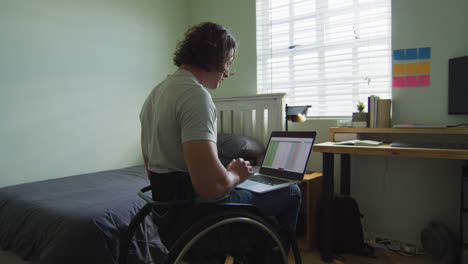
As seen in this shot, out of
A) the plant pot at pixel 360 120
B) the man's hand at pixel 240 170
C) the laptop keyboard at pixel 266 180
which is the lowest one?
the laptop keyboard at pixel 266 180

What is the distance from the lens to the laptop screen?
1498 millimetres

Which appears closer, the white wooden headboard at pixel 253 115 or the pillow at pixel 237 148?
the pillow at pixel 237 148

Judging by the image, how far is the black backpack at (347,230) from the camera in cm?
201

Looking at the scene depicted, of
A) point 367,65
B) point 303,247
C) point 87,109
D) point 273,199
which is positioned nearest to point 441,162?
point 367,65

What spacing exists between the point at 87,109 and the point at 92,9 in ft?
2.91

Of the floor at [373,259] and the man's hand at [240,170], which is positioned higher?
the man's hand at [240,170]

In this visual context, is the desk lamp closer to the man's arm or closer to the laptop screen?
the laptop screen

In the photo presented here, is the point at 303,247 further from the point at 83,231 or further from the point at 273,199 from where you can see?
the point at 83,231

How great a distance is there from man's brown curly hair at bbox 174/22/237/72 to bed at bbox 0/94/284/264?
84 centimetres

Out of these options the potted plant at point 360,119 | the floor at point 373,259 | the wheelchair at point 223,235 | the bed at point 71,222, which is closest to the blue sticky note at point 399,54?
the potted plant at point 360,119

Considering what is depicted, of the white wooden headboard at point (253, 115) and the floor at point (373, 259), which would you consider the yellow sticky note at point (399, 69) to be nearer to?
the white wooden headboard at point (253, 115)

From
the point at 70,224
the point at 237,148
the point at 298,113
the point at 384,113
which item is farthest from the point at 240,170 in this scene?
the point at 384,113

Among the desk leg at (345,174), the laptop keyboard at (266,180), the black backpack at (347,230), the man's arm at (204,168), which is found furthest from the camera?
the desk leg at (345,174)

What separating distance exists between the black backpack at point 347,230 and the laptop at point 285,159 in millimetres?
693
